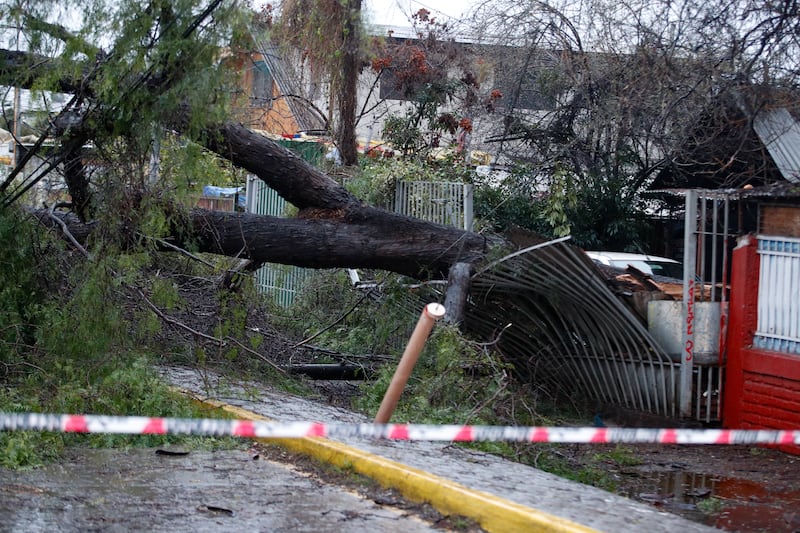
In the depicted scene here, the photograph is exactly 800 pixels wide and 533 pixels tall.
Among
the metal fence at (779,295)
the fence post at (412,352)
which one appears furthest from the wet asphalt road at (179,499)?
the metal fence at (779,295)

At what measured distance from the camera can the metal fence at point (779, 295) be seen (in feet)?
29.8

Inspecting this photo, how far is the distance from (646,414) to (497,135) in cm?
1037

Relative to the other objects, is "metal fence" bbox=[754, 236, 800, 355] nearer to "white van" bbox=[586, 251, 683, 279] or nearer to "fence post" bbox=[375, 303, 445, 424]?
"fence post" bbox=[375, 303, 445, 424]

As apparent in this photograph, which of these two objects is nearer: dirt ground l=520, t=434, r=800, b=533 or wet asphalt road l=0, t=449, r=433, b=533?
wet asphalt road l=0, t=449, r=433, b=533

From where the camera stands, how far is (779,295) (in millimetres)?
9219

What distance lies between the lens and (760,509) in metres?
6.89

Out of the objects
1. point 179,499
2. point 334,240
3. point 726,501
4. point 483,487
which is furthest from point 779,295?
point 179,499

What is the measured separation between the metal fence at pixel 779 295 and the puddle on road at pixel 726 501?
1.78 metres

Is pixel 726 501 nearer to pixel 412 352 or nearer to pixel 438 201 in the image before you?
pixel 412 352

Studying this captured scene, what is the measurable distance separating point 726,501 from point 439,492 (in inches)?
107

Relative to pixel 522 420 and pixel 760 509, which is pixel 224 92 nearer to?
pixel 522 420

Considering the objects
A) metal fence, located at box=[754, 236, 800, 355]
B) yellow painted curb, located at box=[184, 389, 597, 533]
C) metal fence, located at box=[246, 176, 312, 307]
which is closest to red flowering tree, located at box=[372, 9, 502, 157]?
metal fence, located at box=[246, 176, 312, 307]

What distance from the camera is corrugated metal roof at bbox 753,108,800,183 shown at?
10.9 meters

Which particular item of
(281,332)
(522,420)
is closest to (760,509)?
(522,420)
